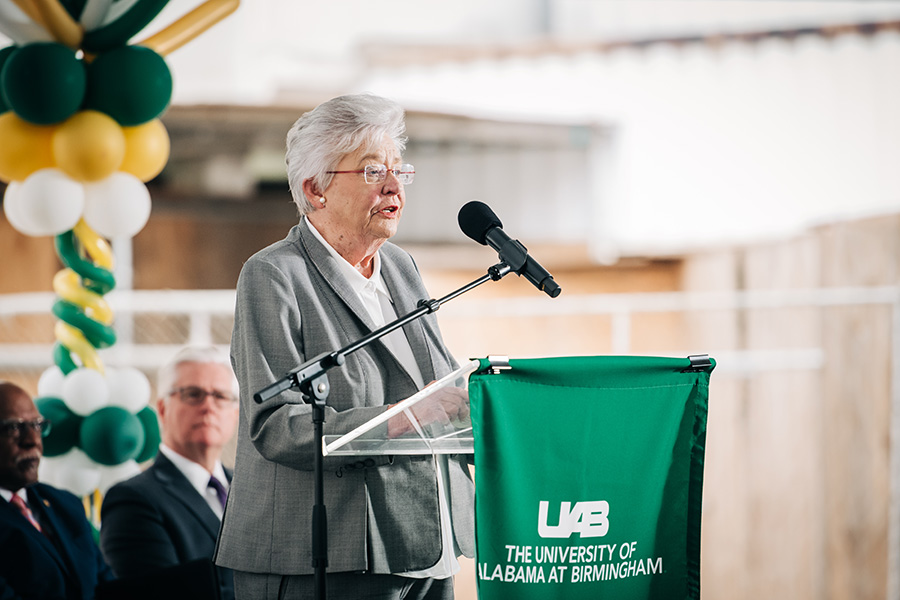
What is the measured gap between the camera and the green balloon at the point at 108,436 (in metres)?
3.06

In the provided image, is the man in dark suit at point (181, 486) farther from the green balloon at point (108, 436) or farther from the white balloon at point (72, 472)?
the white balloon at point (72, 472)

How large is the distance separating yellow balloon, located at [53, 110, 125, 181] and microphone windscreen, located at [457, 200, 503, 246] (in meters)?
1.61

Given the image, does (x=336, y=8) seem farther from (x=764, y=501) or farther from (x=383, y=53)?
(x=764, y=501)

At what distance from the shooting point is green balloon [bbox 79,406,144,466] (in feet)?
10.0

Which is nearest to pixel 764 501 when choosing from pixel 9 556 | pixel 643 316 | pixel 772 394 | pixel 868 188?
pixel 772 394

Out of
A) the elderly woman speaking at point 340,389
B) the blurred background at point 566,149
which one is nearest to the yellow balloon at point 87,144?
the elderly woman speaking at point 340,389

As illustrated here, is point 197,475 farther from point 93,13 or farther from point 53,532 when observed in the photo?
point 93,13

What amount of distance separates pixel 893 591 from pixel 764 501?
2.86 feet

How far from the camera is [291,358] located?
1616 mm

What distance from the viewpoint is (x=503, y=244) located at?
1666 mm

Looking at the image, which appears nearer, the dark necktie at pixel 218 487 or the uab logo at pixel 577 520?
the uab logo at pixel 577 520

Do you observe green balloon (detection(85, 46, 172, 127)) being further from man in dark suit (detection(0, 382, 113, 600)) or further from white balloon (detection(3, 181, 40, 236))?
man in dark suit (detection(0, 382, 113, 600))

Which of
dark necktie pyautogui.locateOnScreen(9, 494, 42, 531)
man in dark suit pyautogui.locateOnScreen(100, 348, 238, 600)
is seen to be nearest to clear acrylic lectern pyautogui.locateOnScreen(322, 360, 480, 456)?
man in dark suit pyautogui.locateOnScreen(100, 348, 238, 600)

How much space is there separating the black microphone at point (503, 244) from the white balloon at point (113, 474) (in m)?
1.90
